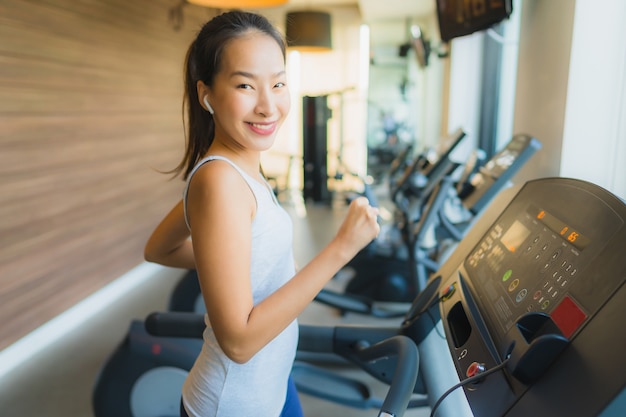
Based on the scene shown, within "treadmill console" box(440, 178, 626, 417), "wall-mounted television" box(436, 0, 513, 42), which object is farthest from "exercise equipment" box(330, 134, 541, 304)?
"treadmill console" box(440, 178, 626, 417)

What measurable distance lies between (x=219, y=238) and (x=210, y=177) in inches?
4.2

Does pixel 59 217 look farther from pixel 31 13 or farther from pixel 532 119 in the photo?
pixel 532 119

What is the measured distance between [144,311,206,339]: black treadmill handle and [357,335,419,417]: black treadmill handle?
498 mm

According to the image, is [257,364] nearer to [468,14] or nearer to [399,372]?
[399,372]

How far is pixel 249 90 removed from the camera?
854 mm

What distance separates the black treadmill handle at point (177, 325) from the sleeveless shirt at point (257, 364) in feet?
1.20

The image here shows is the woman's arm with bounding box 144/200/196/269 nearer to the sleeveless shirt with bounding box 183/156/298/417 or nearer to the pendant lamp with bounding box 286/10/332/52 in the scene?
the sleeveless shirt with bounding box 183/156/298/417

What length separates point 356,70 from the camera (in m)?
8.12

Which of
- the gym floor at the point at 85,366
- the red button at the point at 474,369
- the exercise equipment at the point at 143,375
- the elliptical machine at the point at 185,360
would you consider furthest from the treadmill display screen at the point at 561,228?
the gym floor at the point at 85,366

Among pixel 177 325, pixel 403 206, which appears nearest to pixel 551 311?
pixel 177 325

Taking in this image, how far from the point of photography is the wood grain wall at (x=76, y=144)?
2535 millimetres

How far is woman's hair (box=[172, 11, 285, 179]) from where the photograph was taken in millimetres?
867

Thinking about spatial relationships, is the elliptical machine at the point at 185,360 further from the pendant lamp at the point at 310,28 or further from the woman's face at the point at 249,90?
the pendant lamp at the point at 310,28

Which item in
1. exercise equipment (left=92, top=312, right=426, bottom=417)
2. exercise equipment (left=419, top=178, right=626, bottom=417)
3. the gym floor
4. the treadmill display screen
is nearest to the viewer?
exercise equipment (left=419, top=178, right=626, bottom=417)
